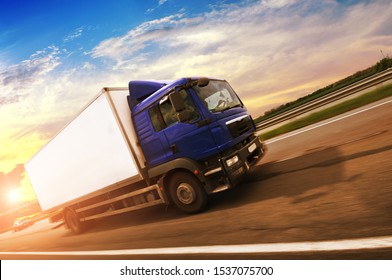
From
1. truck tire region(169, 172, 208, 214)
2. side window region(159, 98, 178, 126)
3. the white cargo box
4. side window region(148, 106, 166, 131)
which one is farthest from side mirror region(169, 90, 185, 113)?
the white cargo box

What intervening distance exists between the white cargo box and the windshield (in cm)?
183

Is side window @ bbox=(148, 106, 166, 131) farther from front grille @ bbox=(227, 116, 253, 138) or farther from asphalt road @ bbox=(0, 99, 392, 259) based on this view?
asphalt road @ bbox=(0, 99, 392, 259)

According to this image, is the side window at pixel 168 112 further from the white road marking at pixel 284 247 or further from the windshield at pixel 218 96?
the white road marking at pixel 284 247

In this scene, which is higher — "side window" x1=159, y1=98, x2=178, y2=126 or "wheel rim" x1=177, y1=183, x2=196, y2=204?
"side window" x1=159, y1=98, x2=178, y2=126

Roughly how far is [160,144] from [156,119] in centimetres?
53

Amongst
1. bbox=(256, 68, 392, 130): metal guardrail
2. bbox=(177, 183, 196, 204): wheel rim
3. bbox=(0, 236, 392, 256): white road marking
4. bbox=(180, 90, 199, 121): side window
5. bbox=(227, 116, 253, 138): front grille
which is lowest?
bbox=(0, 236, 392, 256): white road marking

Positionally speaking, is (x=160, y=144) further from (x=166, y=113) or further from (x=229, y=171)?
(x=229, y=171)

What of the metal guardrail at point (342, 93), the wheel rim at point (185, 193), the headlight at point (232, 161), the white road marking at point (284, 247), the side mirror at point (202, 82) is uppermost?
the side mirror at point (202, 82)

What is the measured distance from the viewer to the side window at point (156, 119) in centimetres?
582

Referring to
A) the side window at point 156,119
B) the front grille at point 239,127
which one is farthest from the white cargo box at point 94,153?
the front grille at point 239,127

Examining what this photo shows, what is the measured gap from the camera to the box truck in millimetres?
5324

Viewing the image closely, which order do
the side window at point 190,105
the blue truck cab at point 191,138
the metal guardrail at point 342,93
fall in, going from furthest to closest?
the metal guardrail at point 342,93 < the side window at point 190,105 < the blue truck cab at point 191,138
